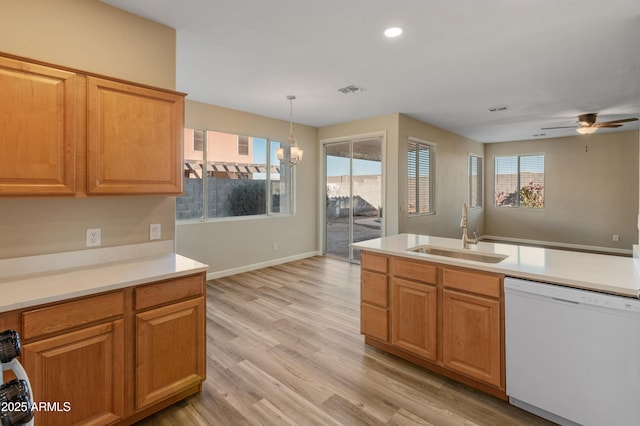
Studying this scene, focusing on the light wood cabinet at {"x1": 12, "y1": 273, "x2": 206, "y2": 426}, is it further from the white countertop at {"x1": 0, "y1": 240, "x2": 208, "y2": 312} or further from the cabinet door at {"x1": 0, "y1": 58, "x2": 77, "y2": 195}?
the cabinet door at {"x1": 0, "y1": 58, "x2": 77, "y2": 195}

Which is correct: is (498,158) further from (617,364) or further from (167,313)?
(167,313)

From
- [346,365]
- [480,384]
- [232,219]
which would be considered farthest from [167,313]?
[232,219]

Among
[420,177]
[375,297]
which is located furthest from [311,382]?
[420,177]

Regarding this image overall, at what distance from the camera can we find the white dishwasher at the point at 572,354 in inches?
64.9

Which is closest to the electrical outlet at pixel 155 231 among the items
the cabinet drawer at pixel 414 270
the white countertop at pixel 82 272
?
the white countertop at pixel 82 272

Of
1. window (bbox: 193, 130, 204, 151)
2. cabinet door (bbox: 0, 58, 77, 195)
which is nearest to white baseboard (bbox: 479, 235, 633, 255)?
window (bbox: 193, 130, 204, 151)

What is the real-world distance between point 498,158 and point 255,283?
783 centimetres

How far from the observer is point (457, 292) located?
2.25 meters

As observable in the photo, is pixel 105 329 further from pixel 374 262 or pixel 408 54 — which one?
pixel 408 54

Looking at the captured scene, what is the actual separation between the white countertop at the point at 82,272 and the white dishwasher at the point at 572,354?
6.81 ft

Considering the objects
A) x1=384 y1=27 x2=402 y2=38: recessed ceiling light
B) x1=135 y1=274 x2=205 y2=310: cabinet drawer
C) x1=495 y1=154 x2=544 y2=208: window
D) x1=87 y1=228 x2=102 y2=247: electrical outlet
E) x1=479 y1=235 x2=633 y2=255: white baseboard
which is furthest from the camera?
x1=495 y1=154 x2=544 y2=208: window

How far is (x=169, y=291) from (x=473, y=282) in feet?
6.58

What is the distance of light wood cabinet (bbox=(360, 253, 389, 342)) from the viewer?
8.78 ft

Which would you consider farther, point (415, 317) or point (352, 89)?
point (352, 89)
